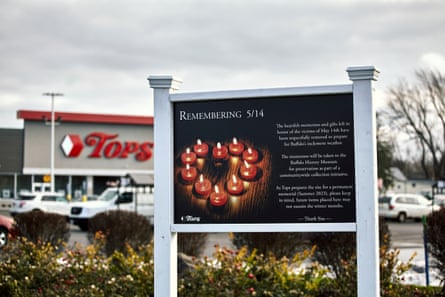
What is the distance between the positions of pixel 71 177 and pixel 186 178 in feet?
185

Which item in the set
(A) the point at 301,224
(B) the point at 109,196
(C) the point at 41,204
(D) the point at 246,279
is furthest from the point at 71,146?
(A) the point at 301,224

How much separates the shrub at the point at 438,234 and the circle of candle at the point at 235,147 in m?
4.07

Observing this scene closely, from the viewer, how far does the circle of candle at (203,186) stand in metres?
6.95

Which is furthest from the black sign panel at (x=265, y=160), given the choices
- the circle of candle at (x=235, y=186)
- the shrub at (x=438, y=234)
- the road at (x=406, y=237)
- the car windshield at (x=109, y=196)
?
the car windshield at (x=109, y=196)

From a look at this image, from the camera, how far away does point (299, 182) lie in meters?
6.70

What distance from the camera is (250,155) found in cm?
688

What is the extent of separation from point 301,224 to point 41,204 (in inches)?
1241

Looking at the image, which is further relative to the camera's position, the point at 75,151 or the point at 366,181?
the point at 75,151

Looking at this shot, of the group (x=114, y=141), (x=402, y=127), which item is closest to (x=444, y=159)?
(x=402, y=127)

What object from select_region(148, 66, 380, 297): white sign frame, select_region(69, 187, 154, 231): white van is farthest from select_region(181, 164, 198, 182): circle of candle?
select_region(69, 187, 154, 231): white van

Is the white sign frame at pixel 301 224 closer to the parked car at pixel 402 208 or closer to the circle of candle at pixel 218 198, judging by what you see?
the circle of candle at pixel 218 198

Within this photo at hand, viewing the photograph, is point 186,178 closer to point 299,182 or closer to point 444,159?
point 299,182

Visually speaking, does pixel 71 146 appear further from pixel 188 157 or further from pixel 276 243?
pixel 188 157

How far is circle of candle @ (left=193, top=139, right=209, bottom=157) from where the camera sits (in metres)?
7.01
